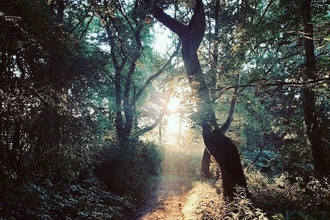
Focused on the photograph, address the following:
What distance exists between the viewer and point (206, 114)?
775cm

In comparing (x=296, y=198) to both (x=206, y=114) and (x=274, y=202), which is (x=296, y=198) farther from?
(x=206, y=114)

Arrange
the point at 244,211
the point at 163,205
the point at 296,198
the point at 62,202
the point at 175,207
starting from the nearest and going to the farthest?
1. the point at 244,211
2. the point at 62,202
3. the point at 296,198
4. the point at 175,207
5. the point at 163,205

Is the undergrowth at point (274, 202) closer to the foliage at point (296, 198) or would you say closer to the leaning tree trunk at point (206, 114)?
the foliage at point (296, 198)

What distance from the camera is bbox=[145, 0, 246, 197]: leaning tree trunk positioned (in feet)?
24.5

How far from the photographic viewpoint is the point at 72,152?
5934 millimetres

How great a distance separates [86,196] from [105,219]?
4.14ft

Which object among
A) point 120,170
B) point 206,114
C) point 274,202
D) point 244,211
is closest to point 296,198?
point 274,202

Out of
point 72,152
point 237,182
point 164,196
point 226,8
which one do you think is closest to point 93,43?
point 226,8

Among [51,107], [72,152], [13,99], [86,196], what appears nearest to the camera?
[13,99]

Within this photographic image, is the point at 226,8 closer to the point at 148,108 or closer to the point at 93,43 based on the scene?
the point at 93,43

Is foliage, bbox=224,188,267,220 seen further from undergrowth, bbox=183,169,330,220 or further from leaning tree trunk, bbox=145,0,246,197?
leaning tree trunk, bbox=145,0,246,197

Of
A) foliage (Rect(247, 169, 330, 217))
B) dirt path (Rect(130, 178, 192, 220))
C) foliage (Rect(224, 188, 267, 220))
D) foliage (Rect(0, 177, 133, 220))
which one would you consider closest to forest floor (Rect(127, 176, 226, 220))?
dirt path (Rect(130, 178, 192, 220))

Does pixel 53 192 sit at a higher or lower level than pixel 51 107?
lower

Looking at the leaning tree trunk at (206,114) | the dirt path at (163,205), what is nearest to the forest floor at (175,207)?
the dirt path at (163,205)
